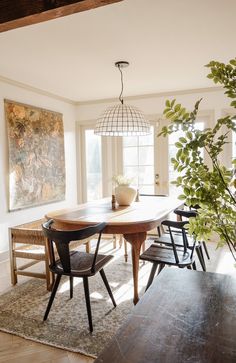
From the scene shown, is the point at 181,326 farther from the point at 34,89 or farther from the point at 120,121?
the point at 34,89

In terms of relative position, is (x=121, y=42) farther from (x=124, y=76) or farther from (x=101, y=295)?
(x=101, y=295)

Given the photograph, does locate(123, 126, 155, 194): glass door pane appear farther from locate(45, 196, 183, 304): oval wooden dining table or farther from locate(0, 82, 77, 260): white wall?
locate(45, 196, 183, 304): oval wooden dining table

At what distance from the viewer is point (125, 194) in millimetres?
3188

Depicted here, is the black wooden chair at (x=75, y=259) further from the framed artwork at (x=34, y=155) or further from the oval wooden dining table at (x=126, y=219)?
the framed artwork at (x=34, y=155)

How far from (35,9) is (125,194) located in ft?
6.52

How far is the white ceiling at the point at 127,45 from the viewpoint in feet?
7.41

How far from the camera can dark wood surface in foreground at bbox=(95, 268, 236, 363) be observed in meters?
0.77

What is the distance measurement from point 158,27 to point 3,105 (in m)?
2.27

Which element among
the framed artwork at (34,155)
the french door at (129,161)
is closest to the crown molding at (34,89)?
the framed artwork at (34,155)

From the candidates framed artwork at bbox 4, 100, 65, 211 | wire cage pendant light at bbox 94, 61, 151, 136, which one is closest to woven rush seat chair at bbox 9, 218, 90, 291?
framed artwork at bbox 4, 100, 65, 211

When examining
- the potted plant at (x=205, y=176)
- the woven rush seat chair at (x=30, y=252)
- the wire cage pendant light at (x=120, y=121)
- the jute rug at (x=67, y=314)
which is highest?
the wire cage pendant light at (x=120, y=121)

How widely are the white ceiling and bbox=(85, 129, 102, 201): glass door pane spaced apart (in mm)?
1328

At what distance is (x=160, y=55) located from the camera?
3.11 metres

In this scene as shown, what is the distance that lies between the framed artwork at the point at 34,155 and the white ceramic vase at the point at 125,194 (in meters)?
1.56
